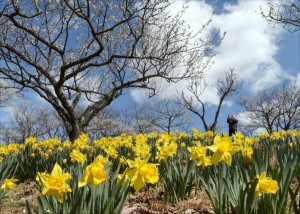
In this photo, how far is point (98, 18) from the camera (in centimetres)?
1366

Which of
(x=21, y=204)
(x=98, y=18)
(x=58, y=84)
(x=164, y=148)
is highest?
(x=98, y=18)

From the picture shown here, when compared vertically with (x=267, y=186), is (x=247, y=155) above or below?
above

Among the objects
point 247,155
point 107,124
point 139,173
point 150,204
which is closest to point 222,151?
point 247,155

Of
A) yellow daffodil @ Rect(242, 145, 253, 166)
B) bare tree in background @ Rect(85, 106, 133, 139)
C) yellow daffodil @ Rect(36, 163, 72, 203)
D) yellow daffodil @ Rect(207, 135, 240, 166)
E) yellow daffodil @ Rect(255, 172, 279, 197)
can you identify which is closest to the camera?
yellow daffodil @ Rect(36, 163, 72, 203)

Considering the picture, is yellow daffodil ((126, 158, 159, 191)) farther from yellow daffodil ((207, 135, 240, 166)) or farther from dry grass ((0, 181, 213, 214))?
dry grass ((0, 181, 213, 214))

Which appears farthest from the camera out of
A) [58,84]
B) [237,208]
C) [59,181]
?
[58,84]

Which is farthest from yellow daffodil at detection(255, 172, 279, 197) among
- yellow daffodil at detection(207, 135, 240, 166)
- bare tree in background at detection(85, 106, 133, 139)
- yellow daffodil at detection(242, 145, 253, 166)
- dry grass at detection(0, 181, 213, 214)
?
bare tree in background at detection(85, 106, 133, 139)

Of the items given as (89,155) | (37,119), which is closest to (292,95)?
(37,119)

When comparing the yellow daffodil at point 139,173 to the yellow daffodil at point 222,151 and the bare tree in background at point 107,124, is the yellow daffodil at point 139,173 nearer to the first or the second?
the yellow daffodil at point 222,151

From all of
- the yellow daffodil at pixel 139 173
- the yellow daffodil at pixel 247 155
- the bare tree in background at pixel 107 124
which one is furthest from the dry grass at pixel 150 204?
the bare tree in background at pixel 107 124

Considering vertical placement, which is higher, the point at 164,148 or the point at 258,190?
the point at 164,148

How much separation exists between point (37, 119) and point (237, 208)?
139 feet

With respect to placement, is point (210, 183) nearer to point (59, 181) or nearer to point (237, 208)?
point (237, 208)

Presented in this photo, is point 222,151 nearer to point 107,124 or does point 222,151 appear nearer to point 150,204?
point 150,204
